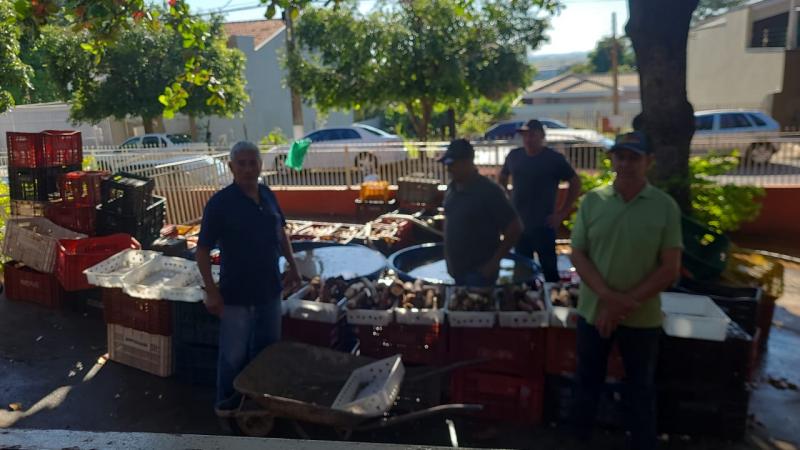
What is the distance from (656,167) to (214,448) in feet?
18.0

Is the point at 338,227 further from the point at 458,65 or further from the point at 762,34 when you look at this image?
the point at 762,34

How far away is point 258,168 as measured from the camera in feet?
12.2

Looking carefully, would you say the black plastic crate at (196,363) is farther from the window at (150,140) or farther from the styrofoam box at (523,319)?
the window at (150,140)

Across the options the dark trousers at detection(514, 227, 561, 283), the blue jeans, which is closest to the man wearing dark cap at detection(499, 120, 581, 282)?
the dark trousers at detection(514, 227, 561, 283)

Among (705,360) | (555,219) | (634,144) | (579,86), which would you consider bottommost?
(705,360)

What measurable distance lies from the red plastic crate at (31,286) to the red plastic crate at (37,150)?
1.22 m

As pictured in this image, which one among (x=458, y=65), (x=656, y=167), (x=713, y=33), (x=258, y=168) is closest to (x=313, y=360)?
(x=258, y=168)

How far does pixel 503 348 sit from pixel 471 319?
309 mm

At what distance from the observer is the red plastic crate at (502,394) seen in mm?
3930

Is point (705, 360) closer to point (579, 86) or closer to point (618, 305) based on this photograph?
point (618, 305)

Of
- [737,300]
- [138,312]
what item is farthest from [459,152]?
[138,312]

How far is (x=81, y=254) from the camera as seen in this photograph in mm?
5969

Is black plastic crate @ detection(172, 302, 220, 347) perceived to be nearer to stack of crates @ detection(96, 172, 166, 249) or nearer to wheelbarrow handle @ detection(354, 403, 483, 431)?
wheelbarrow handle @ detection(354, 403, 483, 431)

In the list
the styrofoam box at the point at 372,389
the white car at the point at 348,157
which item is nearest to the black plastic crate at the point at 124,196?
the styrofoam box at the point at 372,389
